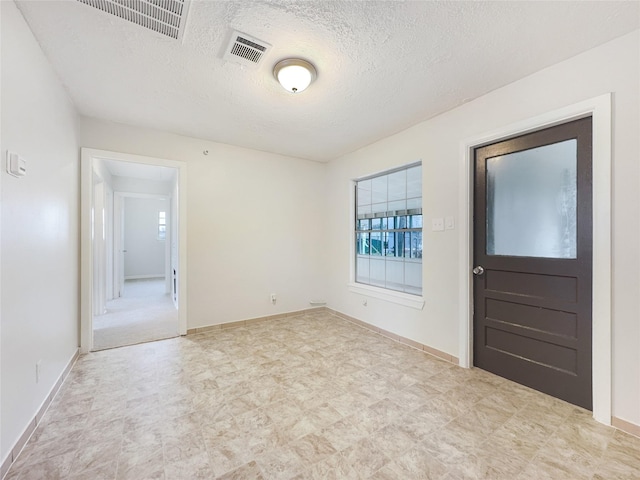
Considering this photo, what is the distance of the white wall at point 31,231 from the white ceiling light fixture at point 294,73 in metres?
1.51

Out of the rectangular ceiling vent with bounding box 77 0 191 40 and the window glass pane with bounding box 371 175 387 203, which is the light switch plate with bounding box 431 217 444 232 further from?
the rectangular ceiling vent with bounding box 77 0 191 40

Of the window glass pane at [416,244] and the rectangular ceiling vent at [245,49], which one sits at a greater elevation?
the rectangular ceiling vent at [245,49]

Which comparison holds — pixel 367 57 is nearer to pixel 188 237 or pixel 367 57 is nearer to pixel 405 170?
pixel 405 170

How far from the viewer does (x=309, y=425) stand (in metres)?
1.80

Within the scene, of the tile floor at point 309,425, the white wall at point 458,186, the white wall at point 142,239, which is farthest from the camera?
the white wall at point 142,239

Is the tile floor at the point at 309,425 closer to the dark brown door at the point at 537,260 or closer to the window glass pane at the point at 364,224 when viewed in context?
the dark brown door at the point at 537,260

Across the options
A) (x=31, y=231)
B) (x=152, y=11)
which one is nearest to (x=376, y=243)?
(x=152, y=11)

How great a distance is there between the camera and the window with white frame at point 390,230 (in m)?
3.29

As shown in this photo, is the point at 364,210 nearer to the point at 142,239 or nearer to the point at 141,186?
the point at 141,186

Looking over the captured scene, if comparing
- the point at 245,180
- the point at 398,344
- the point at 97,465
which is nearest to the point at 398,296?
the point at 398,344

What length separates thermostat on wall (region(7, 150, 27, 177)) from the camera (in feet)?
4.86

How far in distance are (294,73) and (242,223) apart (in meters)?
2.33

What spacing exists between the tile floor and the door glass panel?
118cm

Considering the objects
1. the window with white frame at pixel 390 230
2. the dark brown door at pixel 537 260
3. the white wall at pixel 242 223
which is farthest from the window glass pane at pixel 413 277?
the white wall at pixel 242 223
